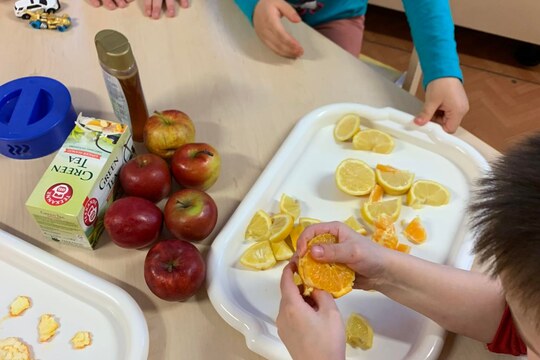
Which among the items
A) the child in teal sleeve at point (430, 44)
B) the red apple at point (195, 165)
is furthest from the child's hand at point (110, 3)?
the red apple at point (195, 165)

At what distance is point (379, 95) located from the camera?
1104mm

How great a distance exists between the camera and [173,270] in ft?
2.54

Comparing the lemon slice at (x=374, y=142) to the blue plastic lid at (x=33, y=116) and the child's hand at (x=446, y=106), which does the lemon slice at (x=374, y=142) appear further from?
the blue plastic lid at (x=33, y=116)

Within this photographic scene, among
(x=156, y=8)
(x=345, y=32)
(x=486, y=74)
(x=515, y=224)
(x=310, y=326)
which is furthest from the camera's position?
(x=486, y=74)

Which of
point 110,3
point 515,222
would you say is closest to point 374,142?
point 515,222

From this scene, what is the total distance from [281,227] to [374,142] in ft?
0.90

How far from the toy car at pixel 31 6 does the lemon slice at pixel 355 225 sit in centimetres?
84

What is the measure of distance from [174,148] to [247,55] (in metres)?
0.34

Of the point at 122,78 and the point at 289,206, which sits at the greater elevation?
the point at 122,78

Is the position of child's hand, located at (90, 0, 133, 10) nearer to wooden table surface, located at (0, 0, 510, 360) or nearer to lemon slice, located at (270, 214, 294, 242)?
wooden table surface, located at (0, 0, 510, 360)

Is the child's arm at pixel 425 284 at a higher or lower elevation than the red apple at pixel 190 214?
higher

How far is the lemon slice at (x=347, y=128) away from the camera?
1.03m

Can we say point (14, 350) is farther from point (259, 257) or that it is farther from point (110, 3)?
point (110, 3)

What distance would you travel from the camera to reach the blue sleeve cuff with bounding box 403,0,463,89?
110cm
